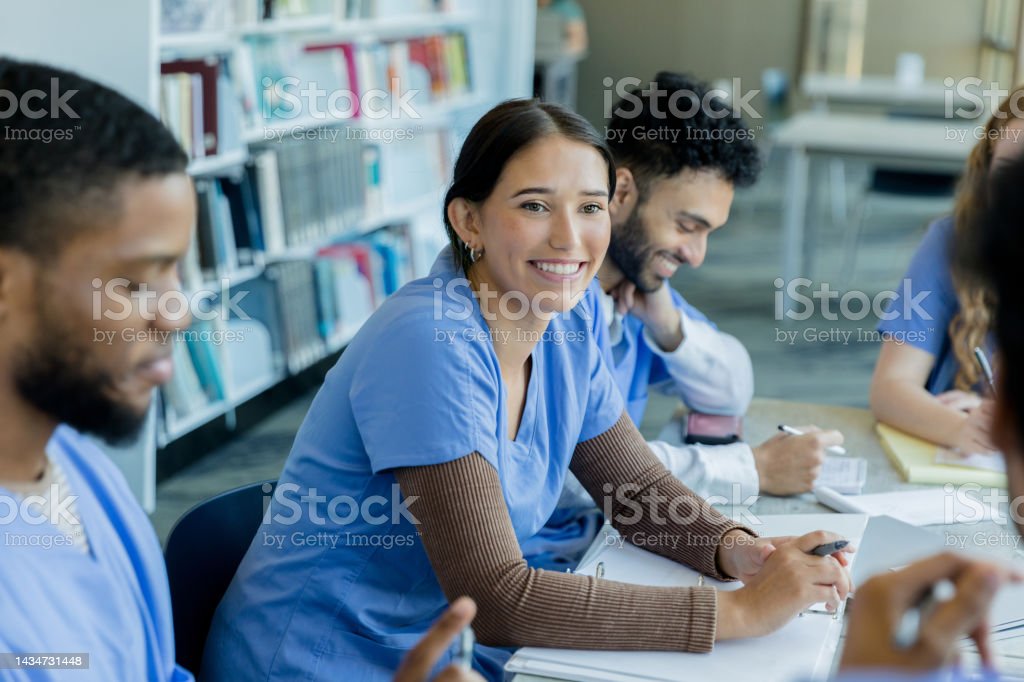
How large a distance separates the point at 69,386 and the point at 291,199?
3.01 metres

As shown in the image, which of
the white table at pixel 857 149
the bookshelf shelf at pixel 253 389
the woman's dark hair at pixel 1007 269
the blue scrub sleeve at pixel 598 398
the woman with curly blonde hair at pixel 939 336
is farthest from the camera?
the white table at pixel 857 149

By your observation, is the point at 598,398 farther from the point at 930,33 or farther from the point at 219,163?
the point at 930,33

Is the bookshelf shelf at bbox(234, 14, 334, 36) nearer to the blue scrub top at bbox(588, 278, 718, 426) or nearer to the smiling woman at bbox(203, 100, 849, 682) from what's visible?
the blue scrub top at bbox(588, 278, 718, 426)

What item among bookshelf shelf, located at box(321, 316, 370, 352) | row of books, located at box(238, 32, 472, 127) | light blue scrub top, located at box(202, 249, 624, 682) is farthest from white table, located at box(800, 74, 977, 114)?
light blue scrub top, located at box(202, 249, 624, 682)

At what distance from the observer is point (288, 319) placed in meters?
3.94

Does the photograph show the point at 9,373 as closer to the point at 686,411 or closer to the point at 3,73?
the point at 3,73

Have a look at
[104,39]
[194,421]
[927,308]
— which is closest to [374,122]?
[194,421]

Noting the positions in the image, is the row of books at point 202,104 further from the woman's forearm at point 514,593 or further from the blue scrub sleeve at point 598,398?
the woman's forearm at point 514,593

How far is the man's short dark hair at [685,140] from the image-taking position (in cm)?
204

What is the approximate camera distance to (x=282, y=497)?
147 cm

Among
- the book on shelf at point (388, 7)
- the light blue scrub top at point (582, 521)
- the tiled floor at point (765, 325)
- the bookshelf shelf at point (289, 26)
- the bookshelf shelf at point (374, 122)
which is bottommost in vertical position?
the tiled floor at point (765, 325)

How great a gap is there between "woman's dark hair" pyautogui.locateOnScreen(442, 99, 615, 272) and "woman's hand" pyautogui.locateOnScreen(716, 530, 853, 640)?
0.58 m

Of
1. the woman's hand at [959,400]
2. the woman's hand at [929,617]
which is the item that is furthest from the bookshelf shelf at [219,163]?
the woman's hand at [929,617]

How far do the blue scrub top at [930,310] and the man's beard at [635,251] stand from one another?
465 mm
